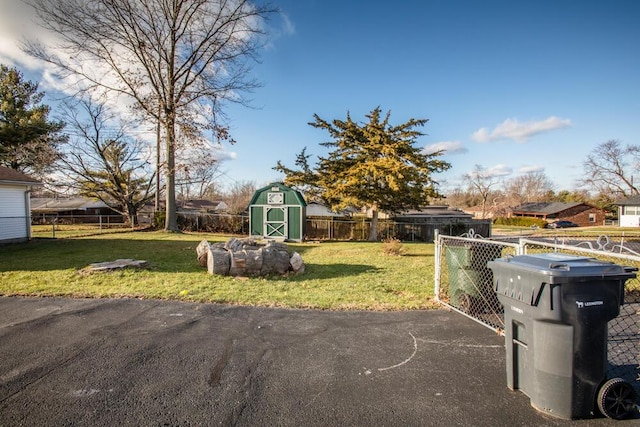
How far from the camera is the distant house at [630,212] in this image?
1544 inches

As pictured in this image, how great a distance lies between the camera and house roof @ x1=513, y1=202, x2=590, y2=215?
4912cm

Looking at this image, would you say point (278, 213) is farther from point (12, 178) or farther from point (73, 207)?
point (73, 207)

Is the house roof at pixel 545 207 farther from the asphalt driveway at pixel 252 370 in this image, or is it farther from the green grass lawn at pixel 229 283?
the asphalt driveway at pixel 252 370

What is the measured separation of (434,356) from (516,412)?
3.46 feet

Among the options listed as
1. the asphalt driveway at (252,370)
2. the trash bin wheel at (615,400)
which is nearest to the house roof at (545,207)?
the asphalt driveway at (252,370)

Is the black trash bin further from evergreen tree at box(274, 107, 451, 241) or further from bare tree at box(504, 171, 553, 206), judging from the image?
bare tree at box(504, 171, 553, 206)

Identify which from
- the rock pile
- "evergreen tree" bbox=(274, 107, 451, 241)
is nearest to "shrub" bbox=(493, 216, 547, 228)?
"evergreen tree" bbox=(274, 107, 451, 241)

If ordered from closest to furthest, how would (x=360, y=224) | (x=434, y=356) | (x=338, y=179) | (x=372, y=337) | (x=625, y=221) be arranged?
(x=434, y=356), (x=372, y=337), (x=338, y=179), (x=360, y=224), (x=625, y=221)

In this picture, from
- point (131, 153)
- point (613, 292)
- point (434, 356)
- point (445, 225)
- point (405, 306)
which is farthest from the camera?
point (131, 153)

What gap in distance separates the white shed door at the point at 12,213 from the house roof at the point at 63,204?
23.3 meters

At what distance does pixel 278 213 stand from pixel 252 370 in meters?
14.7

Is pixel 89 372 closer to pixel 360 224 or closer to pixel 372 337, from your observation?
pixel 372 337

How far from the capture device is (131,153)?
2475 cm

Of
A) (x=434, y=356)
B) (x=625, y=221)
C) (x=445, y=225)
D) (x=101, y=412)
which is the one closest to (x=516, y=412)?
(x=434, y=356)
